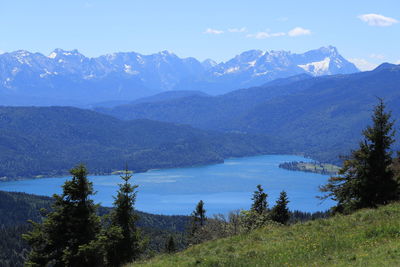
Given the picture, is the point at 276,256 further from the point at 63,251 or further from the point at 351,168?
the point at 351,168

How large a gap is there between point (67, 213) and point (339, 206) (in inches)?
882

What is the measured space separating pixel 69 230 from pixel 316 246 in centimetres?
1607

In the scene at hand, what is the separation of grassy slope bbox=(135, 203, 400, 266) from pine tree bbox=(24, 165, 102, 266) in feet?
21.5

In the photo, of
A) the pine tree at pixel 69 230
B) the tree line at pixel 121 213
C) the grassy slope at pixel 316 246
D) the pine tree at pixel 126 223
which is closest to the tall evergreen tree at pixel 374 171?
the tree line at pixel 121 213

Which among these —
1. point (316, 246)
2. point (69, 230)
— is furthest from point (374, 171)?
point (69, 230)

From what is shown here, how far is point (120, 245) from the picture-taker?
1577 inches

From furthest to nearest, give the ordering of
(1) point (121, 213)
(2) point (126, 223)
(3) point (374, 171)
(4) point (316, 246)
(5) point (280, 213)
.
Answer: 1. (5) point (280, 213)
2. (2) point (126, 223)
3. (1) point (121, 213)
4. (3) point (374, 171)
5. (4) point (316, 246)

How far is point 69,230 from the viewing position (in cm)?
3008

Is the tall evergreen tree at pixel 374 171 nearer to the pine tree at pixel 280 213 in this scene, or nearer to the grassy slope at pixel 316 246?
the grassy slope at pixel 316 246

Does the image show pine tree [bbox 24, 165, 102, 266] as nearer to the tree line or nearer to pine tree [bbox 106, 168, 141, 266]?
the tree line

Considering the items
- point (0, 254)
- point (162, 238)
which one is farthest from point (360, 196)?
point (0, 254)

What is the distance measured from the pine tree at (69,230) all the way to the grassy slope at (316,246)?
6.57m

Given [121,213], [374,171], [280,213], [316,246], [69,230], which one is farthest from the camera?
[280,213]

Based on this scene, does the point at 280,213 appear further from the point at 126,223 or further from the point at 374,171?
the point at 374,171
